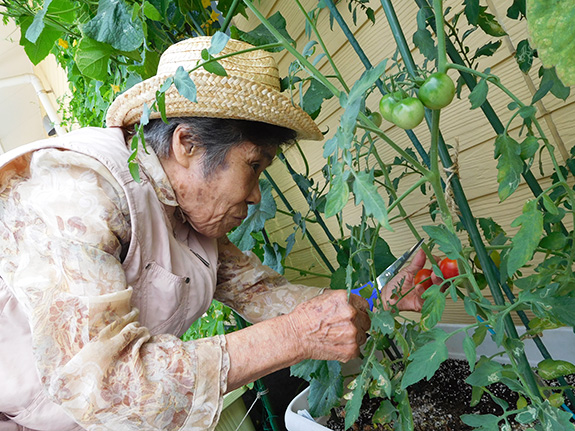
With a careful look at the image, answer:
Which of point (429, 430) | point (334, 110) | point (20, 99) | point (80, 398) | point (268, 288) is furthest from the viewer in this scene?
point (20, 99)

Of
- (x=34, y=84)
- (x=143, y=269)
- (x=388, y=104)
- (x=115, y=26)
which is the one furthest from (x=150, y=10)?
(x=34, y=84)

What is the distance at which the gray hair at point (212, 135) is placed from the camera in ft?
3.63

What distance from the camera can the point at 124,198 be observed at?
3.32 feet

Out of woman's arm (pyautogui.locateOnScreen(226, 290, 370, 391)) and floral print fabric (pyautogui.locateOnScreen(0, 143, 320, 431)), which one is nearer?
floral print fabric (pyautogui.locateOnScreen(0, 143, 320, 431))

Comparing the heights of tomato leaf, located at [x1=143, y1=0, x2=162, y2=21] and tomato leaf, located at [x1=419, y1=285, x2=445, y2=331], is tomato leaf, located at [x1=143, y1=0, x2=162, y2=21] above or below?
above

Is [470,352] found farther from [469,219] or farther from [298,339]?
[298,339]

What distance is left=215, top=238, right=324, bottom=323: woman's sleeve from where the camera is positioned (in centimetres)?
142

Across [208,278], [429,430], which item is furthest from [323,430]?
[208,278]

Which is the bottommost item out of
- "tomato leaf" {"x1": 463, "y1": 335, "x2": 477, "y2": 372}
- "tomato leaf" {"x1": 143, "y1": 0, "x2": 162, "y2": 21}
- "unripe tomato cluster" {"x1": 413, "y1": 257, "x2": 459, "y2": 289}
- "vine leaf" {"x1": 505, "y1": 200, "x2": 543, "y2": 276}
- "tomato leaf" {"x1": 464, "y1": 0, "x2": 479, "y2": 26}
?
"unripe tomato cluster" {"x1": 413, "y1": 257, "x2": 459, "y2": 289}

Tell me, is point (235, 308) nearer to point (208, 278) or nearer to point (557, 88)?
point (208, 278)

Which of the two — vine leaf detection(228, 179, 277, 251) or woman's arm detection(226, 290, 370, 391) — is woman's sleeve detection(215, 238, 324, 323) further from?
woman's arm detection(226, 290, 370, 391)

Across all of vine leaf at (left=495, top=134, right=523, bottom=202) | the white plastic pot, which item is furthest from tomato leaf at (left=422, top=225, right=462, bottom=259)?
the white plastic pot

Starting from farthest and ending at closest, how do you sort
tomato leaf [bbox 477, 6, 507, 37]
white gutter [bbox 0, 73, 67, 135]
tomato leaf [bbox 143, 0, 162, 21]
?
white gutter [bbox 0, 73, 67, 135]
tomato leaf [bbox 143, 0, 162, 21]
tomato leaf [bbox 477, 6, 507, 37]

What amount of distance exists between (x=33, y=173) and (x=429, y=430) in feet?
3.54
